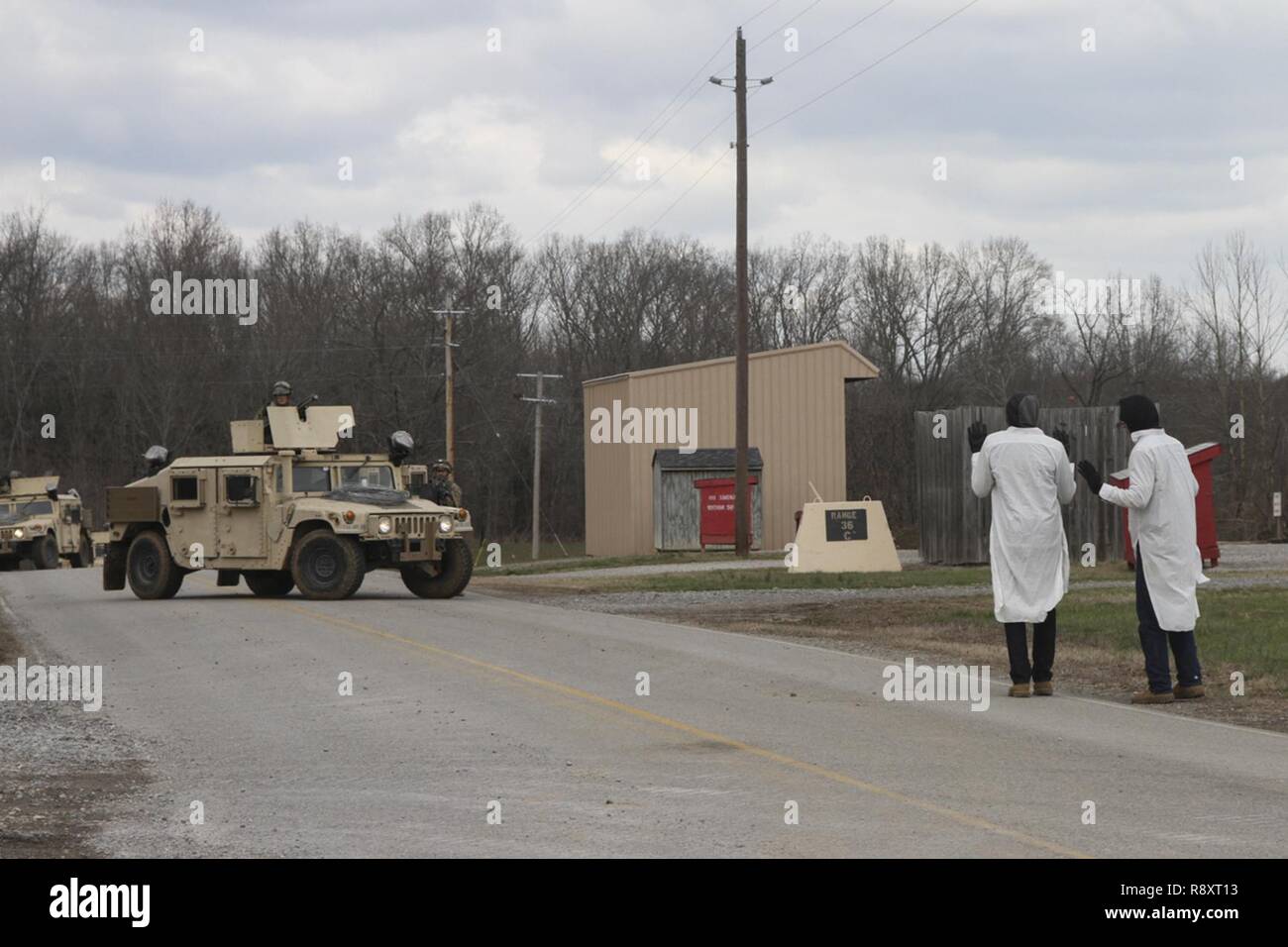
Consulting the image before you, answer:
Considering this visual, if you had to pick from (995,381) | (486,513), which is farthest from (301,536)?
(995,381)

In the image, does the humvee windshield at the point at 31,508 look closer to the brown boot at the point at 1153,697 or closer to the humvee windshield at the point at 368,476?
the humvee windshield at the point at 368,476

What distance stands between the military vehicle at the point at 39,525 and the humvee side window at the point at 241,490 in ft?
76.7

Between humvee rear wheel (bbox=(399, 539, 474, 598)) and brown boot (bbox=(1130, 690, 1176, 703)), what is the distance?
13772mm

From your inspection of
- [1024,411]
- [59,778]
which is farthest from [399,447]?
[59,778]

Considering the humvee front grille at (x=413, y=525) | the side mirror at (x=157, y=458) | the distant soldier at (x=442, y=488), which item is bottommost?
the humvee front grille at (x=413, y=525)

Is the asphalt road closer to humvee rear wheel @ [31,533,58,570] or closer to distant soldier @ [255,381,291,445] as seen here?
distant soldier @ [255,381,291,445]

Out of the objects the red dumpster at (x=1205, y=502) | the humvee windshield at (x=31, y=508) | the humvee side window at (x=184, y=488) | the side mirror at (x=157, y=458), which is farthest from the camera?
the humvee windshield at (x=31, y=508)

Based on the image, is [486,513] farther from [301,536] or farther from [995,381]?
[301,536]

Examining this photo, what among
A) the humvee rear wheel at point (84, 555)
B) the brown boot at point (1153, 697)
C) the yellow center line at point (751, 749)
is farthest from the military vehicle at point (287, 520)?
the humvee rear wheel at point (84, 555)

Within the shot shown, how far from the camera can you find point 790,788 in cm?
885

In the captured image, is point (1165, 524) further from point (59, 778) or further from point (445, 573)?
point (445, 573)

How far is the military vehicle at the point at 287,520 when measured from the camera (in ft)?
79.5

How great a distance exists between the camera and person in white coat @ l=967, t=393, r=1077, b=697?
39.8ft
